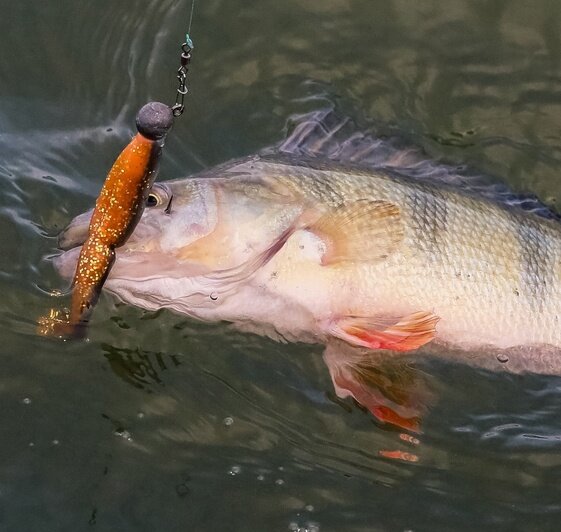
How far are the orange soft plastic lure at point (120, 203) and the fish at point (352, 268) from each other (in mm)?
284

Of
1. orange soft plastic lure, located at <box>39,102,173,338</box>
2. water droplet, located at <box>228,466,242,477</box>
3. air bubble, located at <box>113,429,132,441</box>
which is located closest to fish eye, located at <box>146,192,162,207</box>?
orange soft plastic lure, located at <box>39,102,173,338</box>

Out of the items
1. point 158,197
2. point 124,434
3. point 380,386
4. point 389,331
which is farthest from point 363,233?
point 124,434

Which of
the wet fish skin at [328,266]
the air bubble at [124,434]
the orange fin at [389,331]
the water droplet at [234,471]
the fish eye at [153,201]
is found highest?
the fish eye at [153,201]

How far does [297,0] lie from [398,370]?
2606mm

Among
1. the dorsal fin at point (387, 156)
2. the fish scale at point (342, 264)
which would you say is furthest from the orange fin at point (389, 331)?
the dorsal fin at point (387, 156)

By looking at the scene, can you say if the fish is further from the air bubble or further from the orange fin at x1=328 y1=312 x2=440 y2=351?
the air bubble

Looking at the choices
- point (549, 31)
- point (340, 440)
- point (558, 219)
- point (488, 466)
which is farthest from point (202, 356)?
point (549, 31)

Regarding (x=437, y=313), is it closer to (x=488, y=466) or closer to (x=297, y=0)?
(x=488, y=466)

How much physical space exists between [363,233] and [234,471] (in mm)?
1125

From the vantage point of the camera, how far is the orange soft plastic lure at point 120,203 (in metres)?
2.83

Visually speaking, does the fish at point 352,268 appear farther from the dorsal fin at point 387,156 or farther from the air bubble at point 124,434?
the air bubble at point 124,434

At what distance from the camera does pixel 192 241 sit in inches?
143

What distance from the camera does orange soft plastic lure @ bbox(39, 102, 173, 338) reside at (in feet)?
9.29

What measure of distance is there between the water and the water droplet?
12 mm
